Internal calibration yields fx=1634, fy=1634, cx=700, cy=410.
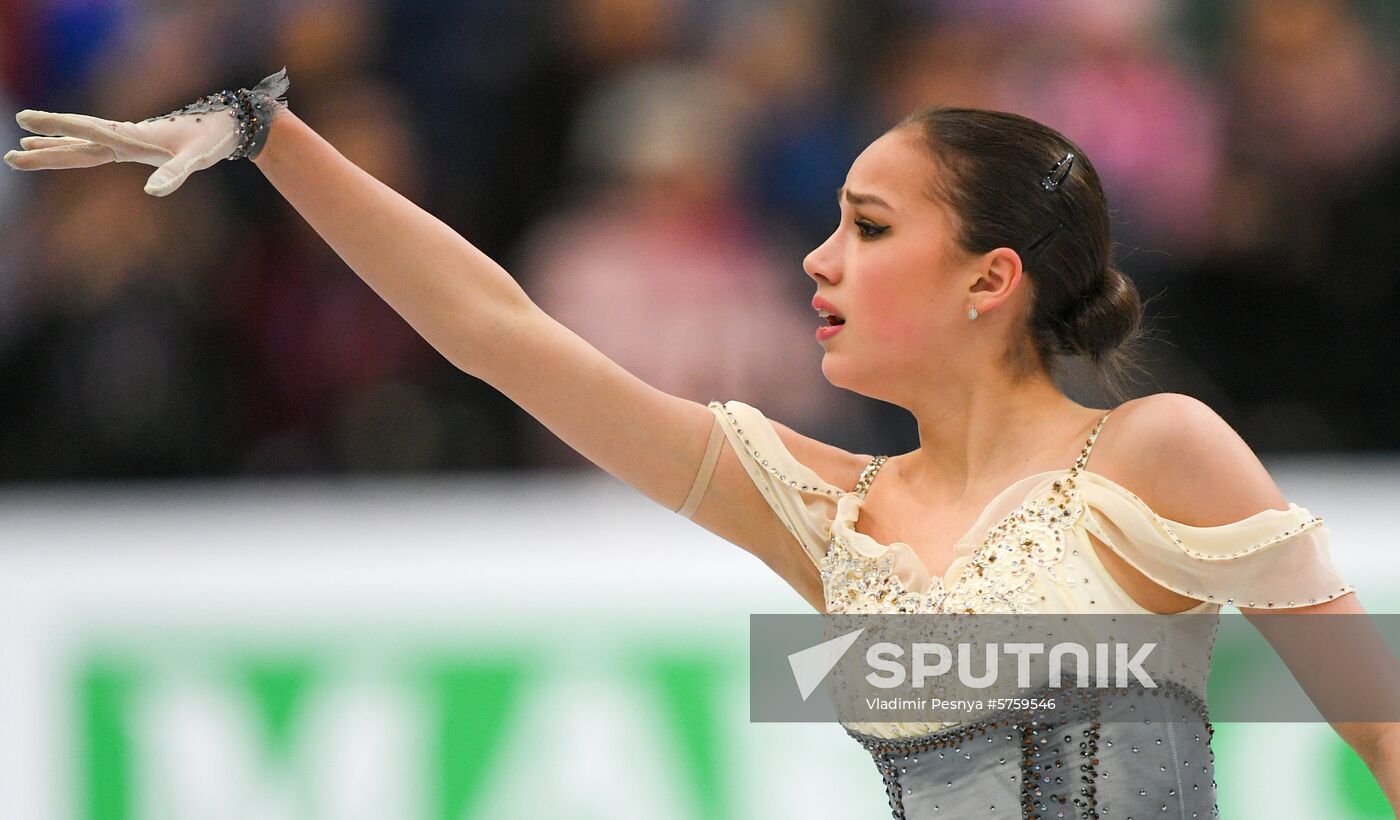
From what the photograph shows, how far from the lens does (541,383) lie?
2.08m

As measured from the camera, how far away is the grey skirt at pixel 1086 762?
1.89 meters

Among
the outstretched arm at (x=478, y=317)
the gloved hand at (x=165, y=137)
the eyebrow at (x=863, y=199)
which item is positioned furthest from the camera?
the eyebrow at (x=863, y=199)

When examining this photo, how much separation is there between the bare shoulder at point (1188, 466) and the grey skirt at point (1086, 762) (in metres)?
0.22

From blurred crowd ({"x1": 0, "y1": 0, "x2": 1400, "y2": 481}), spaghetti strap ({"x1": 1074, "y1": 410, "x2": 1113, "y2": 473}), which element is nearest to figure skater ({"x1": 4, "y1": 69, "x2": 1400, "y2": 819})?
spaghetti strap ({"x1": 1074, "y1": 410, "x2": 1113, "y2": 473})

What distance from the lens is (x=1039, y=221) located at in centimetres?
205

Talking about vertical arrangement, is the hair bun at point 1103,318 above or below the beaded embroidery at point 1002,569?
above

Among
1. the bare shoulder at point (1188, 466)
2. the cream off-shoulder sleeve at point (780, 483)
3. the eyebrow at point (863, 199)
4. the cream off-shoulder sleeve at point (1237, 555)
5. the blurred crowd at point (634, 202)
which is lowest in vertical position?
the cream off-shoulder sleeve at point (1237, 555)

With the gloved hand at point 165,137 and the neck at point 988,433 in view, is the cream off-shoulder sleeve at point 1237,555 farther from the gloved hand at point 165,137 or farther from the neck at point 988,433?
the gloved hand at point 165,137

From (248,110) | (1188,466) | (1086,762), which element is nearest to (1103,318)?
(1188,466)

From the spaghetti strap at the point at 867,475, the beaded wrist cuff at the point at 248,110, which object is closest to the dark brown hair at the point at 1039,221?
the spaghetti strap at the point at 867,475

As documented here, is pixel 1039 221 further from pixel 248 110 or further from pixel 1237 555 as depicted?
pixel 248 110

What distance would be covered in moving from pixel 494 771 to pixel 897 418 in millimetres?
1255

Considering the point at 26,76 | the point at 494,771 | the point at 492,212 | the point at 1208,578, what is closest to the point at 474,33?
the point at 492,212

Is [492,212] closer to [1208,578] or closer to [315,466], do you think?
[315,466]
